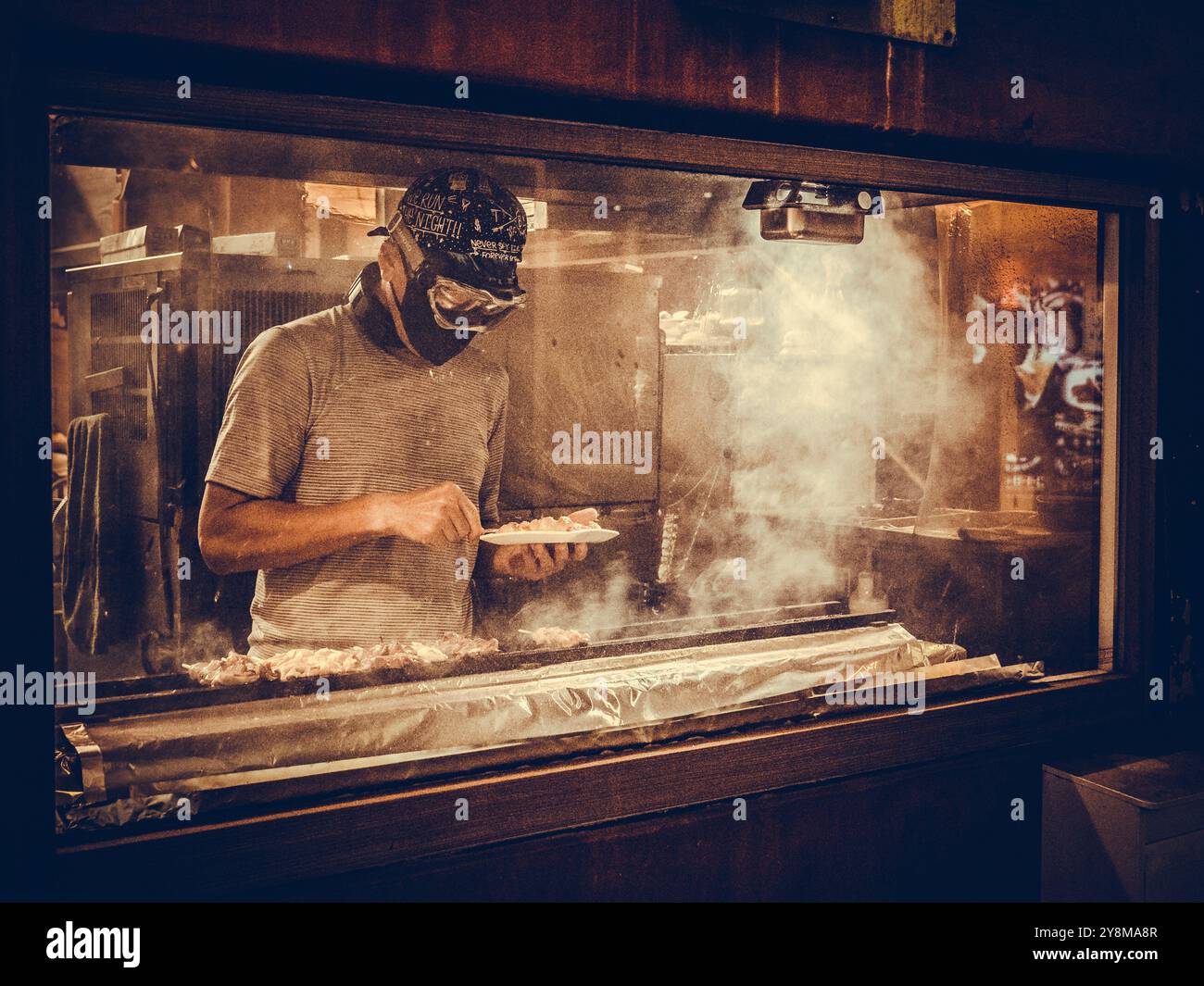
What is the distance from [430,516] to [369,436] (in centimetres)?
28

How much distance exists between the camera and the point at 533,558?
2979mm

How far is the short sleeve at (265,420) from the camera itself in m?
2.49

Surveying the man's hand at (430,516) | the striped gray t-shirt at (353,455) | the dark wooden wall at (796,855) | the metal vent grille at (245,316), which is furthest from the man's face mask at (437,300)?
the dark wooden wall at (796,855)

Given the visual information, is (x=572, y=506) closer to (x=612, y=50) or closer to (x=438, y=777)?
(x=438, y=777)

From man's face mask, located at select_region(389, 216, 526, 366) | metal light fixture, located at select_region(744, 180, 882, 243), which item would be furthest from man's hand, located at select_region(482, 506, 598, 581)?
metal light fixture, located at select_region(744, 180, 882, 243)

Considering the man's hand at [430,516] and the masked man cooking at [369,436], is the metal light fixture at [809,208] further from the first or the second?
the man's hand at [430,516]

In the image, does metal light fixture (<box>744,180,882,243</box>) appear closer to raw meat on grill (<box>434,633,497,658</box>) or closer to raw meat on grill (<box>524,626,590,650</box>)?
raw meat on grill (<box>524,626,590,650</box>)

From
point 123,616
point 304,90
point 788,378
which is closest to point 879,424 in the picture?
point 788,378

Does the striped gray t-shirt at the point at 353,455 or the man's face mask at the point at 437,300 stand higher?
the man's face mask at the point at 437,300

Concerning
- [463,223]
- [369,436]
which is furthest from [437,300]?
[369,436]

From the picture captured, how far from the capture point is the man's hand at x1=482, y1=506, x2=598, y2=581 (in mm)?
2939

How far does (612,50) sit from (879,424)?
2014 millimetres

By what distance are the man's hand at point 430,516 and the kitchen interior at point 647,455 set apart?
0.21 meters

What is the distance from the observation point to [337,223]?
2.72m
